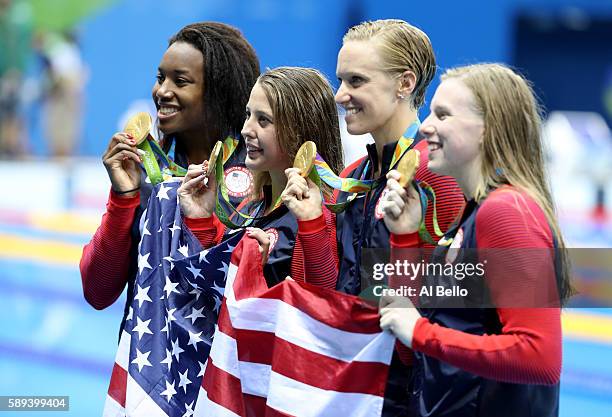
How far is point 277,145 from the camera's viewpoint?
9.35ft

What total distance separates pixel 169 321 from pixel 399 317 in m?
0.86

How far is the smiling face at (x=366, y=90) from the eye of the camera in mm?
2639

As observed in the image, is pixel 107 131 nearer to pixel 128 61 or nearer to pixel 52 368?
pixel 128 61

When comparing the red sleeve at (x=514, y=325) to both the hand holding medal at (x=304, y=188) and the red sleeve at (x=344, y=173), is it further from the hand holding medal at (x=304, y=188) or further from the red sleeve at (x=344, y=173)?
the red sleeve at (x=344, y=173)

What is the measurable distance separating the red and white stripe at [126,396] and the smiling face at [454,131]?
1.10m

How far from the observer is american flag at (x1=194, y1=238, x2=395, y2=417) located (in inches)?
93.2

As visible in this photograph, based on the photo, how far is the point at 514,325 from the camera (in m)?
2.07

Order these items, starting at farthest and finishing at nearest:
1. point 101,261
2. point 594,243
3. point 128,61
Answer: point 128,61 → point 594,243 → point 101,261

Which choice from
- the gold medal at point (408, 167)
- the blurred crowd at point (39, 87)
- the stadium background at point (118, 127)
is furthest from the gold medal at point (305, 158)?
the blurred crowd at point (39, 87)

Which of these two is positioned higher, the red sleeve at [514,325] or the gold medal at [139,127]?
the gold medal at [139,127]

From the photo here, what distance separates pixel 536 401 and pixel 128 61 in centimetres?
1479

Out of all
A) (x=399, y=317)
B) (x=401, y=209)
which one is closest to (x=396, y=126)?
(x=401, y=209)

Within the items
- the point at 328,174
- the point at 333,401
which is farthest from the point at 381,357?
the point at 328,174

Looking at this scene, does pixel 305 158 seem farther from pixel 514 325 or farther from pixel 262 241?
pixel 514 325
